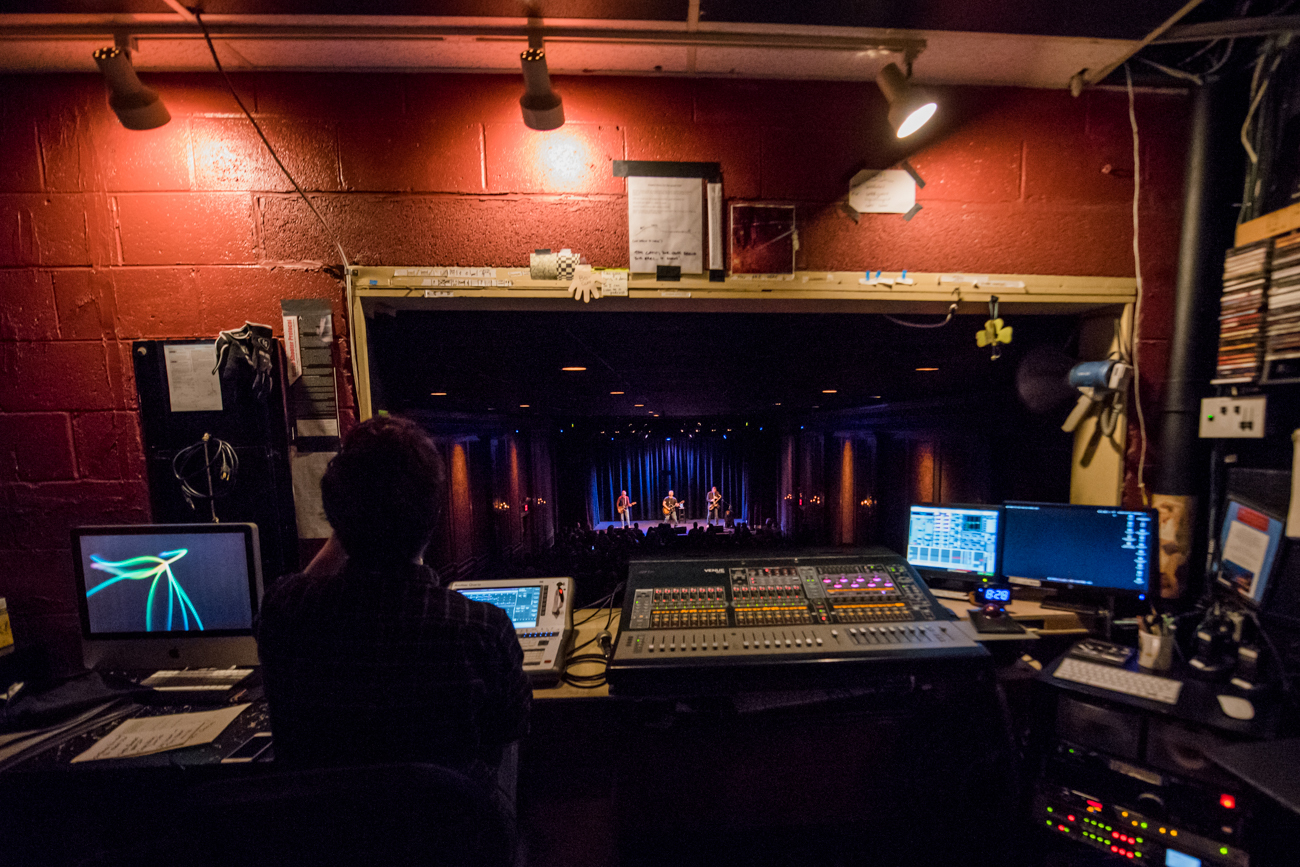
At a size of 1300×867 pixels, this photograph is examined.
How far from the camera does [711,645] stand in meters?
1.56

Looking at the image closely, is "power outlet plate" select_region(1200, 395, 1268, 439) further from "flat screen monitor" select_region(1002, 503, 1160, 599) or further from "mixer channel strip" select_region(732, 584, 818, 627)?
"mixer channel strip" select_region(732, 584, 818, 627)

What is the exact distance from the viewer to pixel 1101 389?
190cm

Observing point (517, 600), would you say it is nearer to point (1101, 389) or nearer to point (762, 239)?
point (762, 239)

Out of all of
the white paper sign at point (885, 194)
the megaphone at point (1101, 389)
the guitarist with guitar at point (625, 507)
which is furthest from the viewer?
the guitarist with guitar at point (625, 507)

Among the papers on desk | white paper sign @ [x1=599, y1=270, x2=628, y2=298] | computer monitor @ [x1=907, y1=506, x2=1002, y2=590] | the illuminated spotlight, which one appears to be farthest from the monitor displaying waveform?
computer monitor @ [x1=907, y1=506, x2=1002, y2=590]

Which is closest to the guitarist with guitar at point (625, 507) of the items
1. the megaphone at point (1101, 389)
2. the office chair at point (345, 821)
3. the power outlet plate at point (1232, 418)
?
the megaphone at point (1101, 389)

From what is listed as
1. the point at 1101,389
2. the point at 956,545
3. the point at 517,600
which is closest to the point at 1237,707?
the point at 956,545

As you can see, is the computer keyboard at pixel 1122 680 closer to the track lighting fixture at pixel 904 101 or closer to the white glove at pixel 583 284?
the track lighting fixture at pixel 904 101

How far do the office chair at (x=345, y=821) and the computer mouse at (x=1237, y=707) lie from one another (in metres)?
2.10

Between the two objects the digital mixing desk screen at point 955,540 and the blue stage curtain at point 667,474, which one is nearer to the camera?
the digital mixing desk screen at point 955,540

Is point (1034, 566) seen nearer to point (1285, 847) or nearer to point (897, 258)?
point (1285, 847)

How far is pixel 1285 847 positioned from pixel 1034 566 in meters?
0.93

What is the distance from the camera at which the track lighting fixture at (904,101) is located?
1.42 metres

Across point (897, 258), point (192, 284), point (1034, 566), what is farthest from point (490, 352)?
point (1034, 566)
